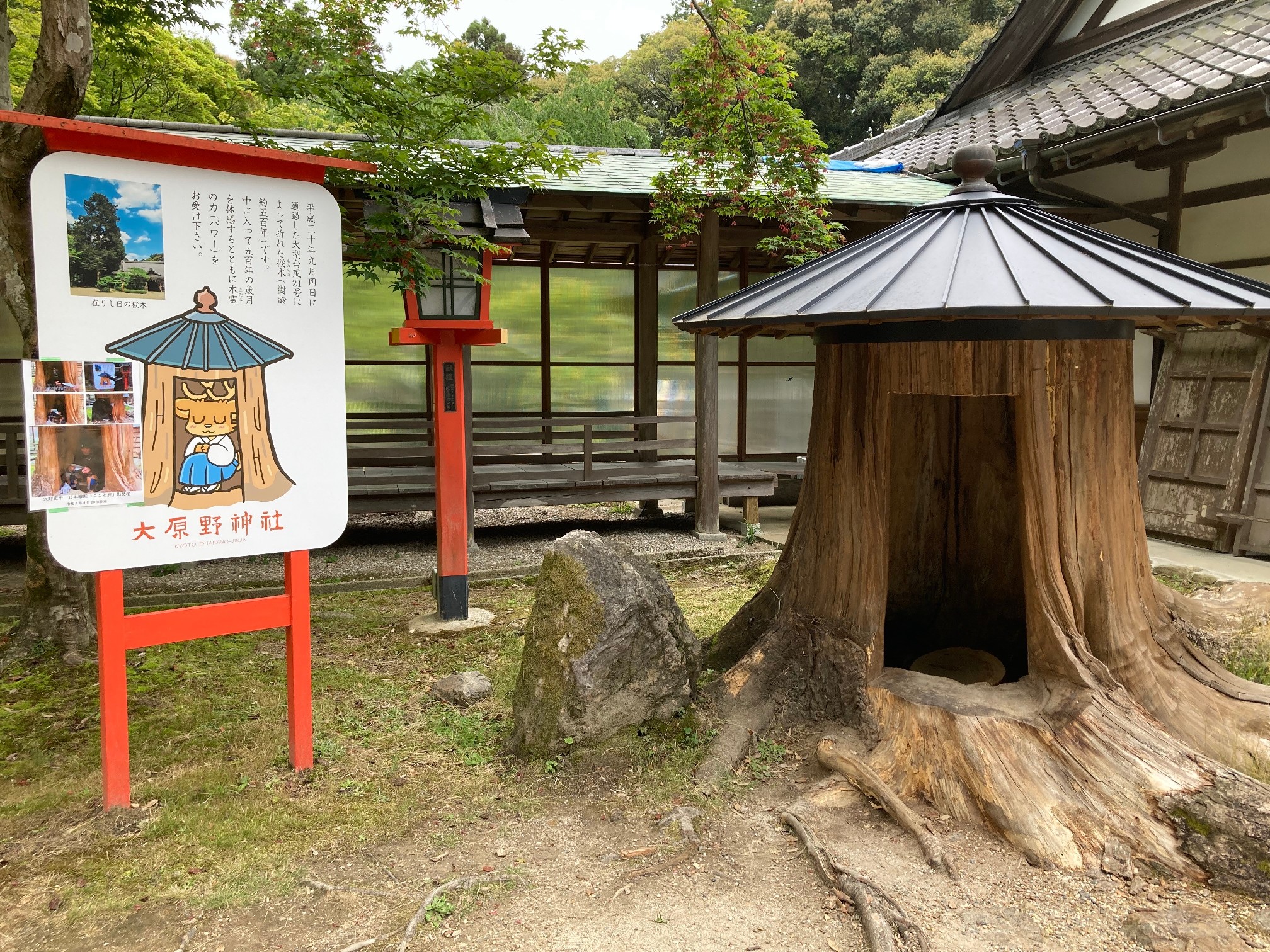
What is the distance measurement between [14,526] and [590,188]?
7706mm

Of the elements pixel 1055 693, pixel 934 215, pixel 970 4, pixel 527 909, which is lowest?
pixel 527 909

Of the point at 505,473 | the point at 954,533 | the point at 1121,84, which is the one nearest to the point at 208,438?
the point at 954,533

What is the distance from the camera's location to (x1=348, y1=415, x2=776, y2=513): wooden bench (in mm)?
8734

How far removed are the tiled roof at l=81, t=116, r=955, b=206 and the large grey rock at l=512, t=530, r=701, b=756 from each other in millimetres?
4564

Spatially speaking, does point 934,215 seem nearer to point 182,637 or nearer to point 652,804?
point 652,804

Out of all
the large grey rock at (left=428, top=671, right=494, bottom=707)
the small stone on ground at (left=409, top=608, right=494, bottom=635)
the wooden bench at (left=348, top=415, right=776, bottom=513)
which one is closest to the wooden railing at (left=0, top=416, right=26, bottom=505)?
the wooden bench at (left=348, top=415, right=776, bottom=513)

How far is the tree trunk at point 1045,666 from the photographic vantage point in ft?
10.8

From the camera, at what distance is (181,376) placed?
11.6 ft

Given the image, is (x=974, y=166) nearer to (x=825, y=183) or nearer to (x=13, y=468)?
(x=825, y=183)

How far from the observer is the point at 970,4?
79.9ft

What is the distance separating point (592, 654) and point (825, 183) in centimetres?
549

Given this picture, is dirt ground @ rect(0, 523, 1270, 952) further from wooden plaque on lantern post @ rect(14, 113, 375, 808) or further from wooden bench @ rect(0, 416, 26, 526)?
wooden bench @ rect(0, 416, 26, 526)

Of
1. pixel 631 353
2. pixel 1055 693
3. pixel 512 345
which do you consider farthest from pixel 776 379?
pixel 1055 693

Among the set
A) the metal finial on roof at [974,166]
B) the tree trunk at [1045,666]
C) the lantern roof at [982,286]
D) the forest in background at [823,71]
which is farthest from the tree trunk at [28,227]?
the forest in background at [823,71]
